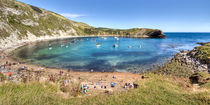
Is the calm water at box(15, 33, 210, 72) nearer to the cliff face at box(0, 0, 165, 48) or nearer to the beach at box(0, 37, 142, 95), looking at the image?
the beach at box(0, 37, 142, 95)

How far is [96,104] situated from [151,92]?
6114mm

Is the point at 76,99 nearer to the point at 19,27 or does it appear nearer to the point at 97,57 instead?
the point at 97,57

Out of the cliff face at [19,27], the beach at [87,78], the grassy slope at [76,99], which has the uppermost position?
the cliff face at [19,27]

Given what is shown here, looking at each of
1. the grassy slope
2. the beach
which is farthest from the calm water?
the grassy slope

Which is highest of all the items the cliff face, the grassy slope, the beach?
the cliff face

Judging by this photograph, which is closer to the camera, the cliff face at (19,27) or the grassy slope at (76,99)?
the grassy slope at (76,99)

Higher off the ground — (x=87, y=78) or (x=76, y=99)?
(x=76, y=99)

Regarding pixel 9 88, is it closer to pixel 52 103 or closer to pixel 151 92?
pixel 52 103

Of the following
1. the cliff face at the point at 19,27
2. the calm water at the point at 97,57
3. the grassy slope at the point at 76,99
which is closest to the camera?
the grassy slope at the point at 76,99

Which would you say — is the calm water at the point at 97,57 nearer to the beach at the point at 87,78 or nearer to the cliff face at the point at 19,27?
the beach at the point at 87,78

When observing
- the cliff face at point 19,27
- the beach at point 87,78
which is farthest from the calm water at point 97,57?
the cliff face at point 19,27

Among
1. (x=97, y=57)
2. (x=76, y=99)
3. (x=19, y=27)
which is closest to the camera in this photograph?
(x=76, y=99)

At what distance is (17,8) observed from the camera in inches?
3669

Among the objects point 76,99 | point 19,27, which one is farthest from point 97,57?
point 19,27
